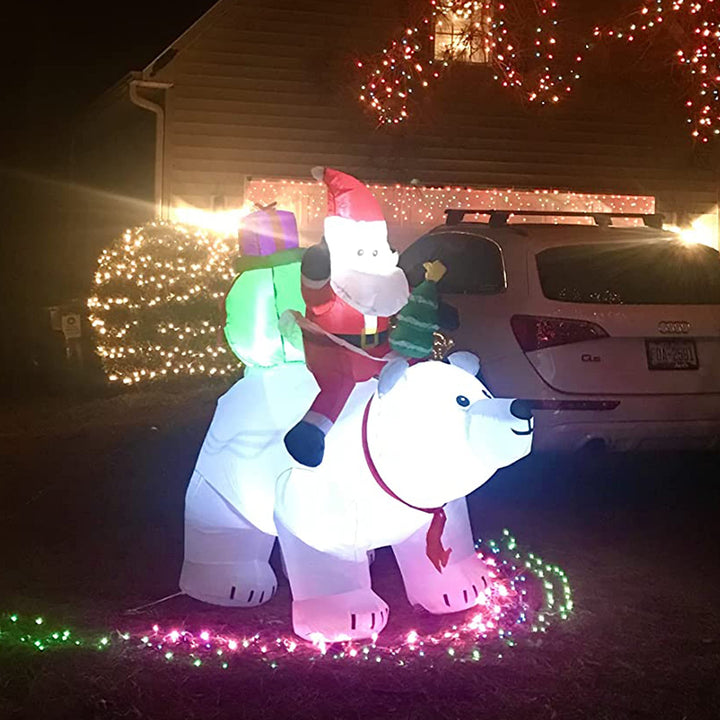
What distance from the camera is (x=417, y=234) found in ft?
46.4

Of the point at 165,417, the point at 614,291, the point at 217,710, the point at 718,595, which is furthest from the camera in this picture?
the point at 165,417

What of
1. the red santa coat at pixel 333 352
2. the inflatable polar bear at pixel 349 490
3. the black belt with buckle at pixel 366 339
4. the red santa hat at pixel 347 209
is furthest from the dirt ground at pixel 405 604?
the red santa hat at pixel 347 209

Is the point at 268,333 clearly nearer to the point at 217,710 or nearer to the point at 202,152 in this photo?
the point at 217,710

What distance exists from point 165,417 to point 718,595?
606 cm

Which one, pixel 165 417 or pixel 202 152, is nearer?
pixel 165 417

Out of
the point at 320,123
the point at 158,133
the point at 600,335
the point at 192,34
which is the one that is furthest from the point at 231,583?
the point at 192,34

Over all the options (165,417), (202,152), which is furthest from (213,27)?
(165,417)

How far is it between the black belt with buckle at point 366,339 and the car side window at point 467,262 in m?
2.15

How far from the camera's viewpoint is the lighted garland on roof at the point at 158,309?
10.7 metres

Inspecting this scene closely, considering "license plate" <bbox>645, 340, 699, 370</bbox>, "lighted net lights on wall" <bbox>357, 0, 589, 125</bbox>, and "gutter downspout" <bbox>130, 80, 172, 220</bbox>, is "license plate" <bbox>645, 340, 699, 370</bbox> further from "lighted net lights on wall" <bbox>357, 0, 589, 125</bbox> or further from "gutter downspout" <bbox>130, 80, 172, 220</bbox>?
"gutter downspout" <bbox>130, 80, 172, 220</bbox>

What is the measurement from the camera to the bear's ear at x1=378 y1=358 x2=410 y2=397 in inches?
129

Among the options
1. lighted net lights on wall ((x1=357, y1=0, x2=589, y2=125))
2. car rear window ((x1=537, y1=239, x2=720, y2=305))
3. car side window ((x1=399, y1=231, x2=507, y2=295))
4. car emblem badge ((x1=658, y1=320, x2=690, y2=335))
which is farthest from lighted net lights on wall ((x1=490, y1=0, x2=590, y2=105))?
car emblem badge ((x1=658, y1=320, x2=690, y2=335))

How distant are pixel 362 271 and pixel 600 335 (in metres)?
2.69

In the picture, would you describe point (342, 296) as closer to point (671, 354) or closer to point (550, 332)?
point (550, 332)
